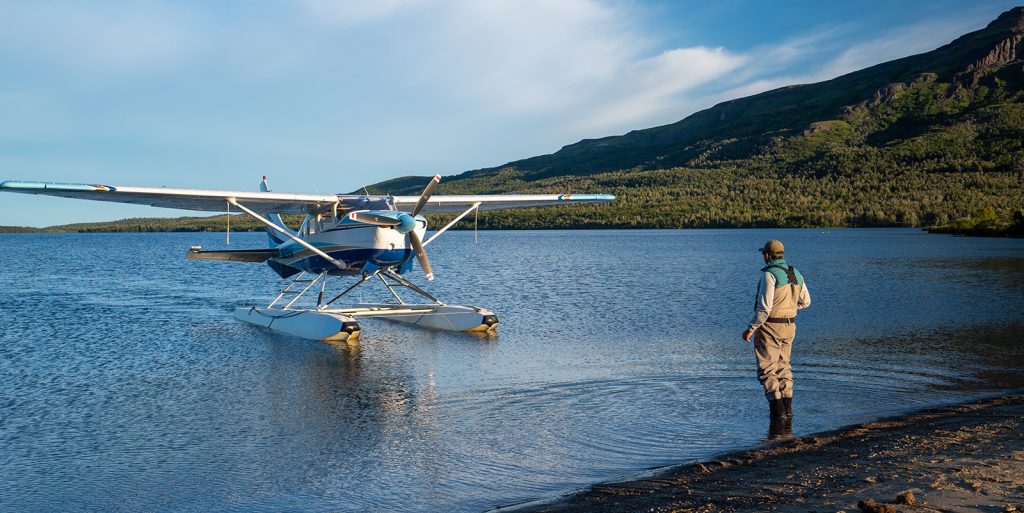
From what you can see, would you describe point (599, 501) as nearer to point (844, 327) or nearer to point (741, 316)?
point (844, 327)

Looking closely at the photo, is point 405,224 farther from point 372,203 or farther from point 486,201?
point 486,201

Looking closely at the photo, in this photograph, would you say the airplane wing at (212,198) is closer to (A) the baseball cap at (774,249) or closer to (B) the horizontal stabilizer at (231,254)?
(B) the horizontal stabilizer at (231,254)

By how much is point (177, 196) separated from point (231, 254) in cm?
319

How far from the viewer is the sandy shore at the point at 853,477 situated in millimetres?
4465

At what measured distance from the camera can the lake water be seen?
19.3 feet

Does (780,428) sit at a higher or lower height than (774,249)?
lower

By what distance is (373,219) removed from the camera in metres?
13.8

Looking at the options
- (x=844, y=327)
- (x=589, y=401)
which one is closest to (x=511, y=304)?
(x=844, y=327)

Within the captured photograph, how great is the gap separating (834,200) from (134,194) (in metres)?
91.7

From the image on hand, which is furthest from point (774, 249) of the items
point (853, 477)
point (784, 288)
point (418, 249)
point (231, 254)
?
Answer: point (231, 254)

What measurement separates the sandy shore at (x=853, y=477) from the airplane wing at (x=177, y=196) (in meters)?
10.3

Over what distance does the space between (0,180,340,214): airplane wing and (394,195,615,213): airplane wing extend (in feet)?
6.80

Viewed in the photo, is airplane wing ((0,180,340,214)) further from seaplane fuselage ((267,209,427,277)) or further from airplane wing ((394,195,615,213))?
airplane wing ((394,195,615,213))

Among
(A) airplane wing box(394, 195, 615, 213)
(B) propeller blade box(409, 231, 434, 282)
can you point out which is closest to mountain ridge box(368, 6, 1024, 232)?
(A) airplane wing box(394, 195, 615, 213)
